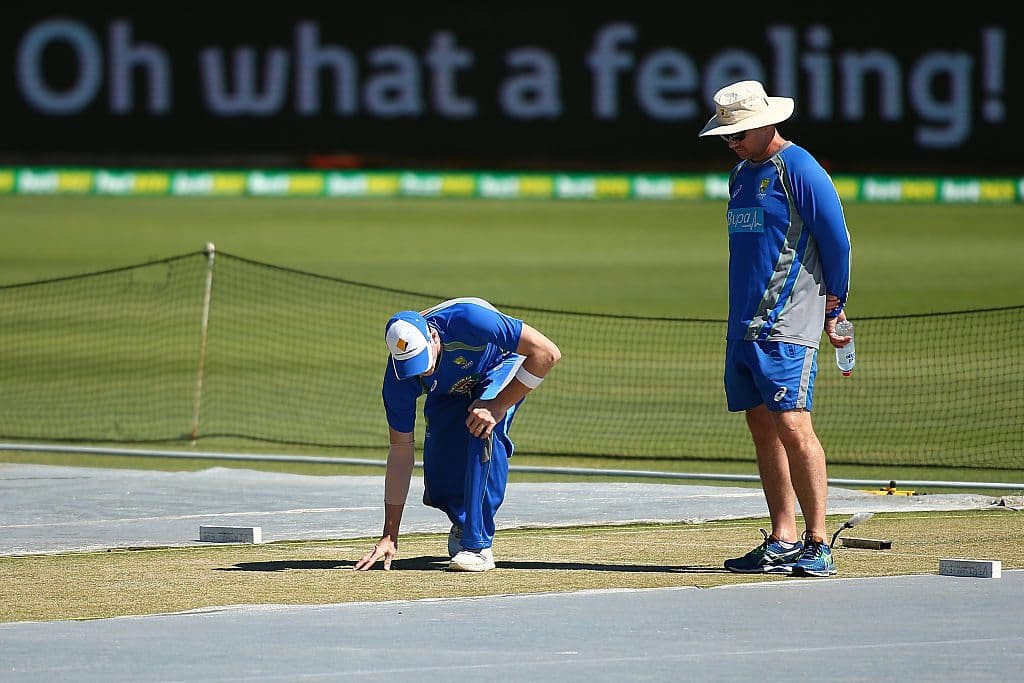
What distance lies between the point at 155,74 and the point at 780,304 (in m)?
30.7

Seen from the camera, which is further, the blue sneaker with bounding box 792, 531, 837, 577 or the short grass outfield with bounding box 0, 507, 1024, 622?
the blue sneaker with bounding box 792, 531, 837, 577

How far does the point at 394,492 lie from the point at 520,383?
701 millimetres

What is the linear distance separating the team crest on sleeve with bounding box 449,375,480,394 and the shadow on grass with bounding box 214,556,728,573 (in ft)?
2.47

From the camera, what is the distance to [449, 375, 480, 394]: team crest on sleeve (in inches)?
350

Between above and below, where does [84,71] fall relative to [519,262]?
above

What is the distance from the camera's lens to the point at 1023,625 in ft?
23.9

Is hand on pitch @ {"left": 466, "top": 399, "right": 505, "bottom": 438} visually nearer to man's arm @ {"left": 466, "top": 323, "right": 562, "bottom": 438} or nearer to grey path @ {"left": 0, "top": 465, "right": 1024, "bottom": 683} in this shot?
man's arm @ {"left": 466, "top": 323, "right": 562, "bottom": 438}

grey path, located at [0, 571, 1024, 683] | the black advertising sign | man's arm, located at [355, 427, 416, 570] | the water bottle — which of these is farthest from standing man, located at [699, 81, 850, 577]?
the black advertising sign

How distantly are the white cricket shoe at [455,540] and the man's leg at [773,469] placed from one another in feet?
4.31

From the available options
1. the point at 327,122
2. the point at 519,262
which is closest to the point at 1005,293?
the point at 519,262

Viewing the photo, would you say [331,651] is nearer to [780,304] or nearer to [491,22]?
[780,304]

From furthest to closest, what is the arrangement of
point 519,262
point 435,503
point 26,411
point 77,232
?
point 77,232, point 519,262, point 26,411, point 435,503

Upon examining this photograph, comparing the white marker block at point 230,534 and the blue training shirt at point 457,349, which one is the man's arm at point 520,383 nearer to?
the blue training shirt at point 457,349

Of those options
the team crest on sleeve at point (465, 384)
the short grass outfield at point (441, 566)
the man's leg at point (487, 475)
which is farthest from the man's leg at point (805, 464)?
the team crest on sleeve at point (465, 384)
